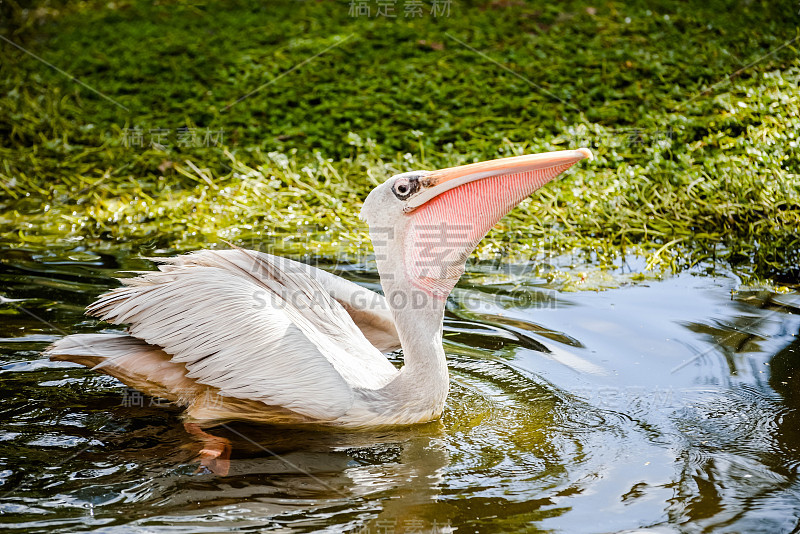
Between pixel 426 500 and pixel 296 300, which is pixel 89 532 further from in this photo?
pixel 296 300

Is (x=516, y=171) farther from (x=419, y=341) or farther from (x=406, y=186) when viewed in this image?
(x=419, y=341)

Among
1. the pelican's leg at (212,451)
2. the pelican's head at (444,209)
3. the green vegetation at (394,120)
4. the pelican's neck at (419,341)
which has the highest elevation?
the green vegetation at (394,120)

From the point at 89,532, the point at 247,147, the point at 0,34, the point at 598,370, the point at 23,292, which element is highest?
the point at 0,34

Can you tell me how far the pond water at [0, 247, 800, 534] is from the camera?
89.7 inches

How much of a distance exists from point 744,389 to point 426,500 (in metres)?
1.32

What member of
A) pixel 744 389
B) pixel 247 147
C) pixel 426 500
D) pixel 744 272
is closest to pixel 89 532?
pixel 426 500

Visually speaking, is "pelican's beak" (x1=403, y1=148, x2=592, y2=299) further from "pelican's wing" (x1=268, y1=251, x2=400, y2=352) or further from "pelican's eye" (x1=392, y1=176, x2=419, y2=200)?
"pelican's wing" (x1=268, y1=251, x2=400, y2=352)

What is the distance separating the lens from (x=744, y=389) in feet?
10.0

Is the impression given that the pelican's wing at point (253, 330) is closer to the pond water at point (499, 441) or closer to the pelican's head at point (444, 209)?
the pond water at point (499, 441)

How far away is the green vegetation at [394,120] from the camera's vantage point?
4.64 m

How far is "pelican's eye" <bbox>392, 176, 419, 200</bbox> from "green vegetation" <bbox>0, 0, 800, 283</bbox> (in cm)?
175

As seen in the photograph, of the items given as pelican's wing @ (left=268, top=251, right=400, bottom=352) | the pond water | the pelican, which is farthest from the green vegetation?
the pelican

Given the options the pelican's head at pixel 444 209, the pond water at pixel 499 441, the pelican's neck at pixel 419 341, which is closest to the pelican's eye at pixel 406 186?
the pelican's head at pixel 444 209

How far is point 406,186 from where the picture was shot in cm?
277
